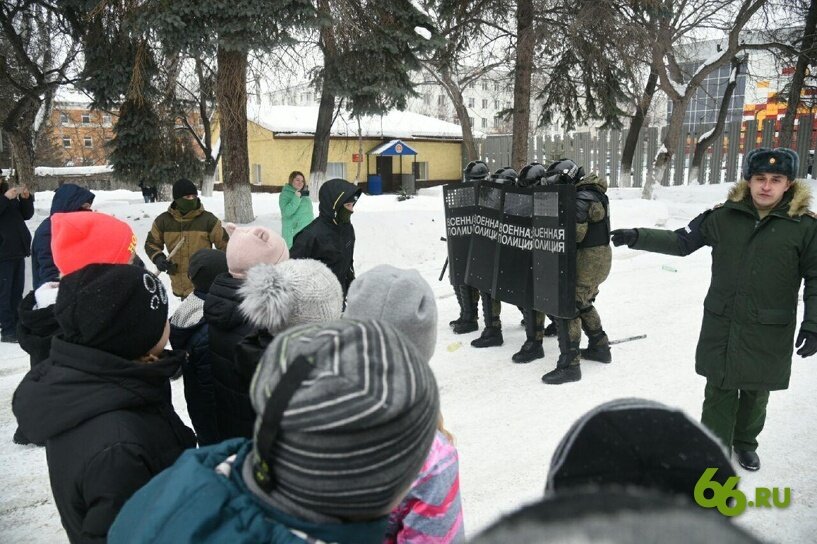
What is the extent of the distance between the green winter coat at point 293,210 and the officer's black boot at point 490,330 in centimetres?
365

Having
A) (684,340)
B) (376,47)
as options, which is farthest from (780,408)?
(376,47)

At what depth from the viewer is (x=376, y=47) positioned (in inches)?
417

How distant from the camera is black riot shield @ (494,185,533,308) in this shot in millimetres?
5438

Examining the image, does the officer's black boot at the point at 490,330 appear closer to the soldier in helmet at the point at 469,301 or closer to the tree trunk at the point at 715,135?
the soldier in helmet at the point at 469,301

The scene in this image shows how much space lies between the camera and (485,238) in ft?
20.2

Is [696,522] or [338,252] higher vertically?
[696,522]

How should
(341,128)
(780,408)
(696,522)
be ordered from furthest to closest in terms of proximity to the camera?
(341,128) < (780,408) < (696,522)

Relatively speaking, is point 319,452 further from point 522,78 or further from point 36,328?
point 522,78

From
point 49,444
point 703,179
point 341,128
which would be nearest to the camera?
point 49,444

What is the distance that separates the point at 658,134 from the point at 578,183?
20660 millimetres

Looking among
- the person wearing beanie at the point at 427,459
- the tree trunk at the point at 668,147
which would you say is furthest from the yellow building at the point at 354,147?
the person wearing beanie at the point at 427,459

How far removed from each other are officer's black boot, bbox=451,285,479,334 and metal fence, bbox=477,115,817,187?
13830 mm

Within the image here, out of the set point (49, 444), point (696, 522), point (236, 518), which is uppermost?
point (696, 522)

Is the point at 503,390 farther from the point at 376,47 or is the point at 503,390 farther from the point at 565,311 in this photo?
the point at 376,47
